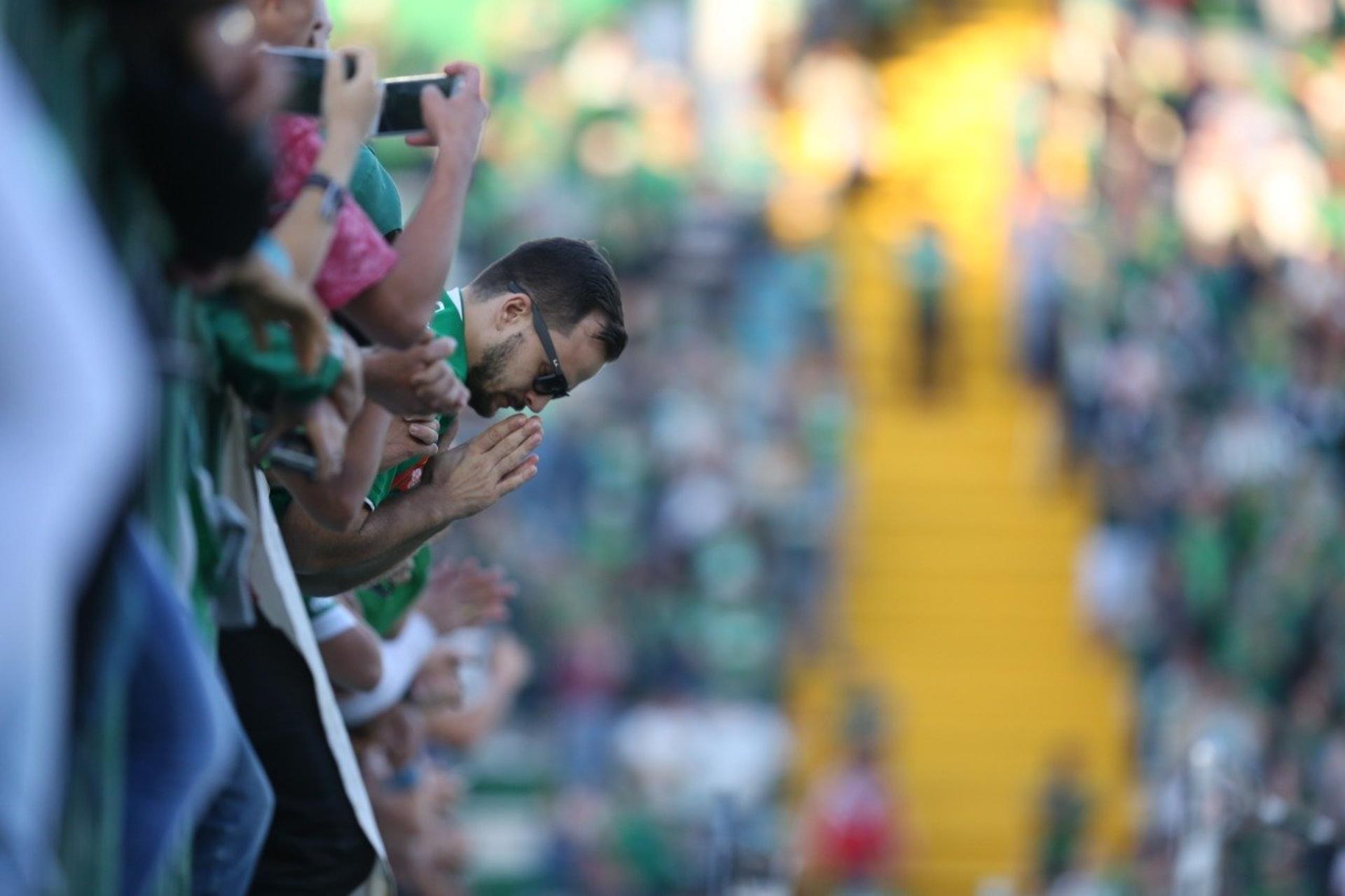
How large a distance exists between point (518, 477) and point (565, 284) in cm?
34

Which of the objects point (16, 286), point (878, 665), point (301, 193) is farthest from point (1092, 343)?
point (16, 286)

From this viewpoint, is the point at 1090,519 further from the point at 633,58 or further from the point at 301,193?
the point at 301,193

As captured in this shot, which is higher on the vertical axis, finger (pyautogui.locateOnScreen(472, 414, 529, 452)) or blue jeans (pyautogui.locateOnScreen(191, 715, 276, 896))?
finger (pyautogui.locateOnScreen(472, 414, 529, 452))

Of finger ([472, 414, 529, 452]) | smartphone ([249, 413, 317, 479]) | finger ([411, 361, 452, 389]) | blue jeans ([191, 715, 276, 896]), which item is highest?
finger ([411, 361, 452, 389])

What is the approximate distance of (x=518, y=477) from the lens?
4.30 metres

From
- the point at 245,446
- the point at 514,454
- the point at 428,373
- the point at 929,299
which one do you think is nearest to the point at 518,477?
the point at 514,454

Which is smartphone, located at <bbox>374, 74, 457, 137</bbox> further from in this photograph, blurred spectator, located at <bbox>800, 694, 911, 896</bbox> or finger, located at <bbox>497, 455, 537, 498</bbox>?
blurred spectator, located at <bbox>800, 694, 911, 896</bbox>

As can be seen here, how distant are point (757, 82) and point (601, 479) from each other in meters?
4.71

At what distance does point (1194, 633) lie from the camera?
14.1 m

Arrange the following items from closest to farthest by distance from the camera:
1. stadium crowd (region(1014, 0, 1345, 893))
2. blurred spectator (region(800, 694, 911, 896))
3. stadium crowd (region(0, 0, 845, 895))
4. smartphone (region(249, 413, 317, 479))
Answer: stadium crowd (region(0, 0, 845, 895)) < smartphone (region(249, 413, 317, 479)) < blurred spectator (region(800, 694, 911, 896)) < stadium crowd (region(1014, 0, 1345, 893))

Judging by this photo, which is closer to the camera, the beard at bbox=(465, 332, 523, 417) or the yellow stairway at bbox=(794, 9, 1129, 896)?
the beard at bbox=(465, 332, 523, 417)

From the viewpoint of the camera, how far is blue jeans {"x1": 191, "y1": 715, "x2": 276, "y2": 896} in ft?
11.9

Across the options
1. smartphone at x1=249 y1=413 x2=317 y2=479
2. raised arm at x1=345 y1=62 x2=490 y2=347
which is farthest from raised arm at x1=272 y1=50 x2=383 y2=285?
smartphone at x1=249 y1=413 x2=317 y2=479

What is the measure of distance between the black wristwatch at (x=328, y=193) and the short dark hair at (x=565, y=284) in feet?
2.69
